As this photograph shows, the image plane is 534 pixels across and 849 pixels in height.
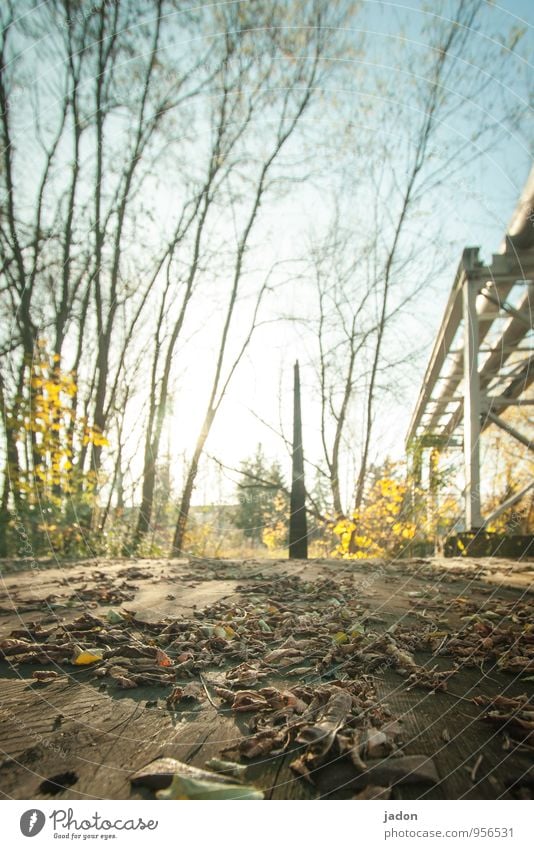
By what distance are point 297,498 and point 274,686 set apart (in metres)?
7.58

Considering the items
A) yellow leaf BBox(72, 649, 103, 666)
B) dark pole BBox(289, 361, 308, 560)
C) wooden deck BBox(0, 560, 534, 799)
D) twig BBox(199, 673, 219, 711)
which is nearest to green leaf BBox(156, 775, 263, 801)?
wooden deck BBox(0, 560, 534, 799)

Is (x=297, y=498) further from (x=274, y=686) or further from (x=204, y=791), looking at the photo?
(x=204, y=791)

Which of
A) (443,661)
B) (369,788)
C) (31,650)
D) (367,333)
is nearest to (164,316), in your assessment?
(367,333)

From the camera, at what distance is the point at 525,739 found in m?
1.35

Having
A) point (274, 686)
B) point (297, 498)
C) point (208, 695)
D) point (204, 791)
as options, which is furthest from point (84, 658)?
point (297, 498)

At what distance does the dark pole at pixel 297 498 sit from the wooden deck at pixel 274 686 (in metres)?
4.19

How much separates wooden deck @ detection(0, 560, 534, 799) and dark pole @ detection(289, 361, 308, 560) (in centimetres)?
419

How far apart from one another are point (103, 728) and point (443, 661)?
1.62m

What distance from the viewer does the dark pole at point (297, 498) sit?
798 cm

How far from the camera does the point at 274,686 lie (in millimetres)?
1907

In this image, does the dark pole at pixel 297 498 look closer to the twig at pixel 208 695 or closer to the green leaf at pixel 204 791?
the twig at pixel 208 695

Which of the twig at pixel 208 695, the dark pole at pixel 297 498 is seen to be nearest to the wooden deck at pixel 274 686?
the twig at pixel 208 695

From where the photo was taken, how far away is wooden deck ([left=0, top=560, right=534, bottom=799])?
1.23 m
